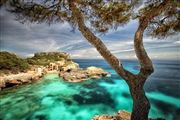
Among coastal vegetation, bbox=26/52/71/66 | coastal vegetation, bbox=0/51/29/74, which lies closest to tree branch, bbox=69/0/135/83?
coastal vegetation, bbox=0/51/29/74

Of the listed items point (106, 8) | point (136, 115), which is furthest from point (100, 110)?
point (106, 8)

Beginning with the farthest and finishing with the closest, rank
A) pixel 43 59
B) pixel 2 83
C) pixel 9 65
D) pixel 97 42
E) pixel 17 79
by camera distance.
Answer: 1. pixel 43 59
2. pixel 9 65
3. pixel 17 79
4. pixel 2 83
5. pixel 97 42

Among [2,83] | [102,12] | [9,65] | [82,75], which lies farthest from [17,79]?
[102,12]

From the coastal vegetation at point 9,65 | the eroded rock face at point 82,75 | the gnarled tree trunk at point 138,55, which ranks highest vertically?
the gnarled tree trunk at point 138,55

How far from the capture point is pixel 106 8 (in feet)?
17.1

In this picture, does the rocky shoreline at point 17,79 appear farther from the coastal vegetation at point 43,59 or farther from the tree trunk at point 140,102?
the tree trunk at point 140,102

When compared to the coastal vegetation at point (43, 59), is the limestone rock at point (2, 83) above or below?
below

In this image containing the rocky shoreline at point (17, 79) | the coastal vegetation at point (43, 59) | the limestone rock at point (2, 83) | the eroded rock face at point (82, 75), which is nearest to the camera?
the limestone rock at point (2, 83)

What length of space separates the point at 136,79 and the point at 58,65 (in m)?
43.3

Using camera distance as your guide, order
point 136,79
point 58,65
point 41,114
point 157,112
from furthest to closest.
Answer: point 58,65 → point 157,112 → point 41,114 → point 136,79

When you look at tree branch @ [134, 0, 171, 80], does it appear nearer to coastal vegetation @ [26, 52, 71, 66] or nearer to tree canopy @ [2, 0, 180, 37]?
tree canopy @ [2, 0, 180, 37]

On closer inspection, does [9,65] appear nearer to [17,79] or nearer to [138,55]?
[17,79]

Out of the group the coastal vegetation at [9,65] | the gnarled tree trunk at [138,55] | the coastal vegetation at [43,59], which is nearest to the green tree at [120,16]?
the gnarled tree trunk at [138,55]

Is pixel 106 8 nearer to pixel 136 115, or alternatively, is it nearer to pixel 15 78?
pixel 136 115
